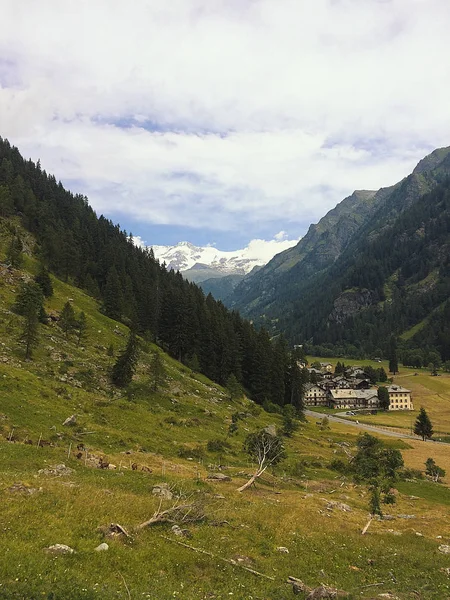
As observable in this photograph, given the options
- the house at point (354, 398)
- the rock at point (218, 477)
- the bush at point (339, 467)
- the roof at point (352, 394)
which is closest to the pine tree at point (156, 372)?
the rock at point (218, 477)

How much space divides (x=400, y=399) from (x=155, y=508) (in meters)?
174

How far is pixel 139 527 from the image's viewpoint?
798 inches

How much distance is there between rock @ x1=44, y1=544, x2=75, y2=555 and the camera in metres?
16.1

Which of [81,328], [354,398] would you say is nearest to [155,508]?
[81,328]

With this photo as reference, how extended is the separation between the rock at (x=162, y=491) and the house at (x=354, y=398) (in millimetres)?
165242

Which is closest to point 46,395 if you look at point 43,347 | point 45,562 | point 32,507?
point 43,347

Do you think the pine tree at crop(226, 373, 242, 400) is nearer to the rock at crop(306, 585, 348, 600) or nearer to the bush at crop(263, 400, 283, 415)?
the bush at crop(263, 400, 283, 415)

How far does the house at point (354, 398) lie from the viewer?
17950cm

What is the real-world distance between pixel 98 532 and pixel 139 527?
2239 mm

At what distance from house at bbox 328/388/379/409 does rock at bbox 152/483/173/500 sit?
542 ft

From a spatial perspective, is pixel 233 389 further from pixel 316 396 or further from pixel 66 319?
pixel 316 396

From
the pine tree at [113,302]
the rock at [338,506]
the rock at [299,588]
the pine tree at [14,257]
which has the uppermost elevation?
the pine tree at [14,257]

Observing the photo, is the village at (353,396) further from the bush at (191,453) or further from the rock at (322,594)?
the rock at (322,594)

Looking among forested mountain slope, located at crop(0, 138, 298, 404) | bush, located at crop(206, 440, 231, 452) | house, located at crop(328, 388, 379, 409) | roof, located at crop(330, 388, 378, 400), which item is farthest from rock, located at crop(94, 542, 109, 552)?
roof, located at crop(330, 388, 378, 400)
